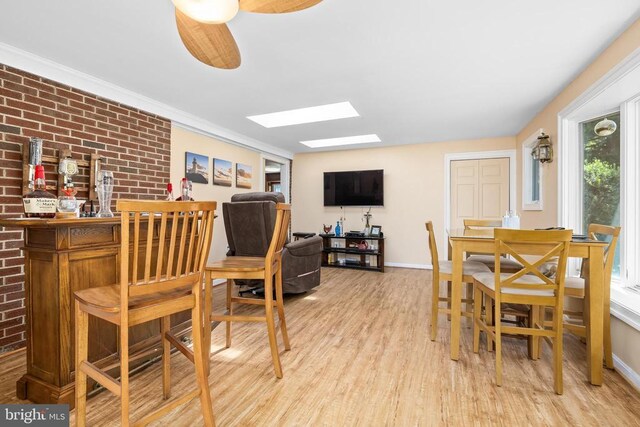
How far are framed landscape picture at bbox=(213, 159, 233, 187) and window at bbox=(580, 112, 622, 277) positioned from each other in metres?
4.39

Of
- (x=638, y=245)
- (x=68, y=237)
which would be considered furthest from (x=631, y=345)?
(x=68, y=237)

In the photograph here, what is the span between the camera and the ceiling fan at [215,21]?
1.37 meters

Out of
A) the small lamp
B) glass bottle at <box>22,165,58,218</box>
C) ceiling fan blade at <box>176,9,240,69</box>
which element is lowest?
glass bottle at <box>22,165,58,218</box>

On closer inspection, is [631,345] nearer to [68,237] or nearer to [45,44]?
[68,237]

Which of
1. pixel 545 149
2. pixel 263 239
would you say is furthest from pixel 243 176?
pixel 545 149

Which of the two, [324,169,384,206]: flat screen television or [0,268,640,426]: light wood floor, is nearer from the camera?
[0,268,640,426]: light wood floor

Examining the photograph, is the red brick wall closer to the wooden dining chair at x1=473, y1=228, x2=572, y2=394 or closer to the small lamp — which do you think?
the wooden dining chair at x1=473, y1=228, x2=572, y2=394

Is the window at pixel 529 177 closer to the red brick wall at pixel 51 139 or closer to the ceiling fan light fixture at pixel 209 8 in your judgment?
the ceiling fan light fixture at pixel 209 8

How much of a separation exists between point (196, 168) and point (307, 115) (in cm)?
168

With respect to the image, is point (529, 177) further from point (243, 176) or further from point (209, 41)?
point (209, 41)

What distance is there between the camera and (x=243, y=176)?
17.0 feet

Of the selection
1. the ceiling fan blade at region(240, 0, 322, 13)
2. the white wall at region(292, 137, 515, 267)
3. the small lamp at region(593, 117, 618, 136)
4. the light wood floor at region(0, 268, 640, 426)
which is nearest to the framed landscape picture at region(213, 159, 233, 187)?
the white wall at region(292, 137, 515, 267)

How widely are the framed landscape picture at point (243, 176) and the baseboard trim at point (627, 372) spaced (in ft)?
15.5

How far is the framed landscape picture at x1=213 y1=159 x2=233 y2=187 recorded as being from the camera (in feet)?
14.9
